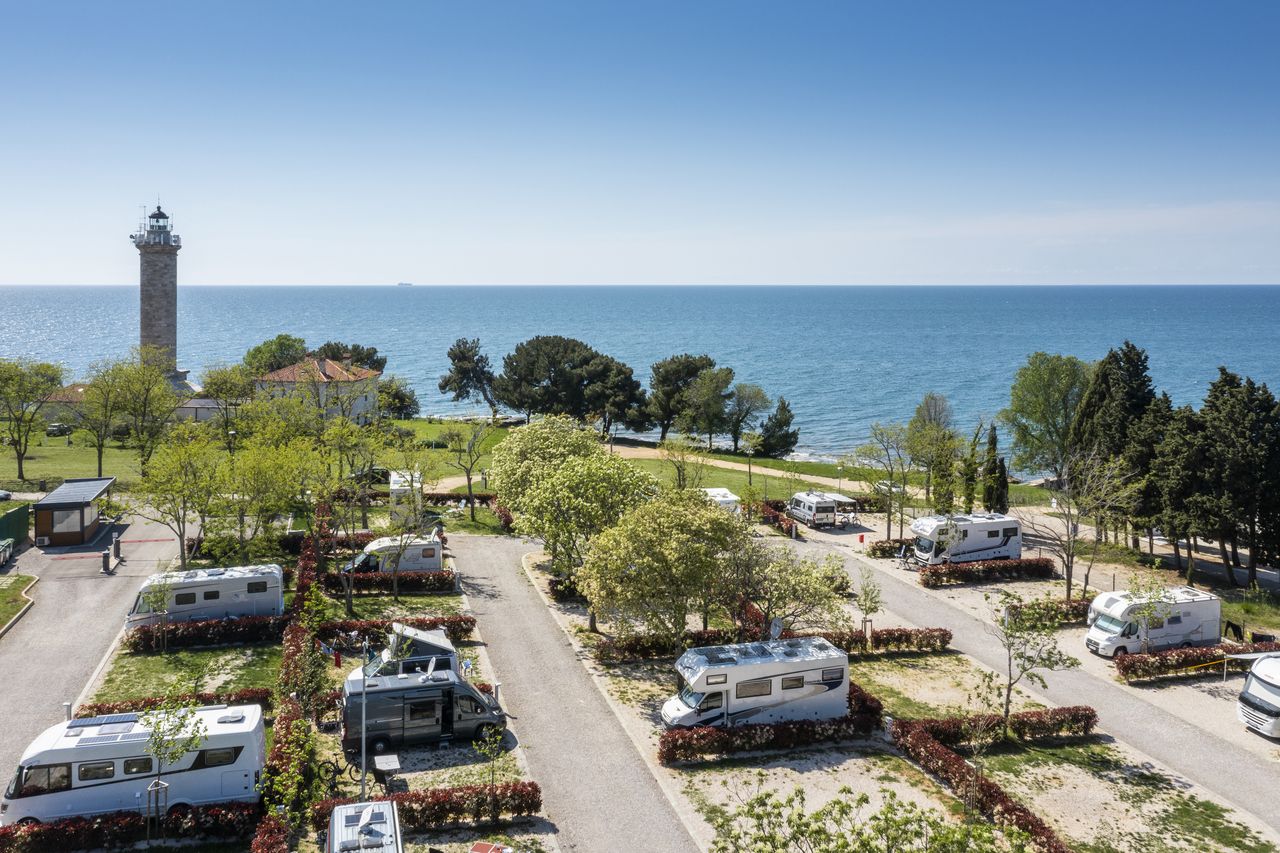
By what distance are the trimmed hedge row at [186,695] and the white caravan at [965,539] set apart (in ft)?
86.4

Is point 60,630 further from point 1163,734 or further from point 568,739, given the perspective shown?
point 1163,734

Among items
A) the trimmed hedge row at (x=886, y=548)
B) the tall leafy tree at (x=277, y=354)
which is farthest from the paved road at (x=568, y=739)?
the tall leafy tree at (x=277, y=354)

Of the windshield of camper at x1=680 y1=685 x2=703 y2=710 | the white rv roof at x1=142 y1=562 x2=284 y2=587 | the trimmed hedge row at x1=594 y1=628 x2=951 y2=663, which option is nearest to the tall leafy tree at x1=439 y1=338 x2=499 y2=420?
the white rv roof at x1=142 y1=562 x2=284 y2=587

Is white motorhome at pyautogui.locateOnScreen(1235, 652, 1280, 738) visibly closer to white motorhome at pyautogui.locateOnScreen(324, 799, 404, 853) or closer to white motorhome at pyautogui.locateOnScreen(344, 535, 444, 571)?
white motorhome at pyautogui.locateOnScreen(324, 799, 404, 853)

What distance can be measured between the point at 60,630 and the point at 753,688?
2107cm

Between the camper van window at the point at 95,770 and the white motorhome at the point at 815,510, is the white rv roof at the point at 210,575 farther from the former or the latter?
the white motorhome at the point at 815,510

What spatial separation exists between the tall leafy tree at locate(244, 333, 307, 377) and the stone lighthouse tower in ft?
24.8

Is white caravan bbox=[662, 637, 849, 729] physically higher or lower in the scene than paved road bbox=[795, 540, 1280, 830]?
higher

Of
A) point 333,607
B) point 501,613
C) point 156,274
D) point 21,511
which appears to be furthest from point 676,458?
point 156,274

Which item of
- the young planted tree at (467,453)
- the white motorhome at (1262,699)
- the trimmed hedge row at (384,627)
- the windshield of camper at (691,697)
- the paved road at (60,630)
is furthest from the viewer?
the young planted tree at (467,453)

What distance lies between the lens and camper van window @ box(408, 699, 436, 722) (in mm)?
20734

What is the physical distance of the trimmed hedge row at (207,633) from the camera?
25.7 meters

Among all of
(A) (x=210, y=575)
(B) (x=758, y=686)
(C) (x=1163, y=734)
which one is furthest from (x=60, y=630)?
(C) (x=1163, y=734)

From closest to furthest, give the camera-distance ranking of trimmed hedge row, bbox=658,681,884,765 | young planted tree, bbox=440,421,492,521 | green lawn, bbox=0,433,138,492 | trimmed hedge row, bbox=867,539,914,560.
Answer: trimmed hedge row, bbox=658,681,884,765 → trimmed hedge row, bbox=867,539,914,560 → young planted tree, bbox=440,421,492,521 → green lawn, bbox=0,433,138,492
